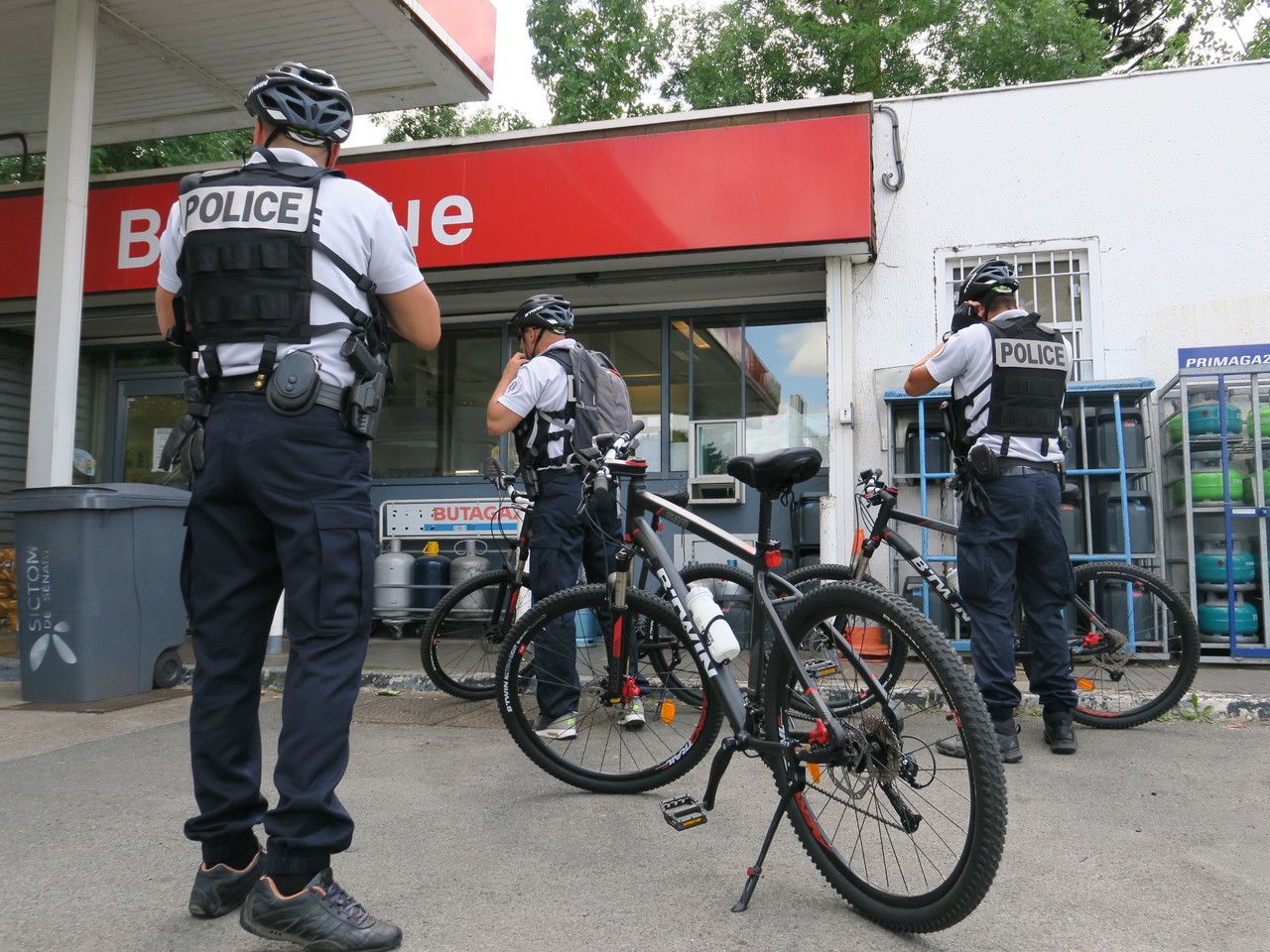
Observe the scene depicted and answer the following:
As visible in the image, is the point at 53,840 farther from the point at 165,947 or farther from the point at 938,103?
the point at 938,103

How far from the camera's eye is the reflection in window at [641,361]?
8.02 meters


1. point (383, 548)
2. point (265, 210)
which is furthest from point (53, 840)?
point (383, 548)

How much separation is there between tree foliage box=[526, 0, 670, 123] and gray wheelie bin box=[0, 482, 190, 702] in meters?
17.0

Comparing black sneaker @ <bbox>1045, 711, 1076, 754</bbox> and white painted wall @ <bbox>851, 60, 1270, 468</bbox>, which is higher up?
white painted wall @ <bbox>851, 60, 1270, 468</bbox>

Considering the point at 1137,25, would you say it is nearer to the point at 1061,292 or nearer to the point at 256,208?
the point at 1061,292

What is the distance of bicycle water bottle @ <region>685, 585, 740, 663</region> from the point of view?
2883 millimetres

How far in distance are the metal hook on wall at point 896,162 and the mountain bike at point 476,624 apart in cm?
387

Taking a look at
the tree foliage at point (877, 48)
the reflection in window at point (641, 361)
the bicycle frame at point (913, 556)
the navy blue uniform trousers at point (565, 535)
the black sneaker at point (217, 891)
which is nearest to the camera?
the black sneaker at point (217, 891)

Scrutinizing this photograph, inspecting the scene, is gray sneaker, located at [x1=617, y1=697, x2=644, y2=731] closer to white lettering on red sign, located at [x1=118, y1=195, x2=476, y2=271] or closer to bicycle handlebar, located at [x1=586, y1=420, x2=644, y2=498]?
bicycle handlebar, located at [x1=586, y1=420, x2=644, y2=498]

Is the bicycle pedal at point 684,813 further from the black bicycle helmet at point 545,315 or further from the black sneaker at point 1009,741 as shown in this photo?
the black bicycle helmet at point 545,315

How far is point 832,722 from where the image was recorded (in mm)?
2402

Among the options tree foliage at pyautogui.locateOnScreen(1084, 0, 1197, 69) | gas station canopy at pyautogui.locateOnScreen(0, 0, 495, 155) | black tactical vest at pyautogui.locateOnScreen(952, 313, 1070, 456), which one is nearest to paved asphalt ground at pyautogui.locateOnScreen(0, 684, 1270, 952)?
black tactical vest at pyautogui.locateOnScreen(952, 313, 1070, 456)

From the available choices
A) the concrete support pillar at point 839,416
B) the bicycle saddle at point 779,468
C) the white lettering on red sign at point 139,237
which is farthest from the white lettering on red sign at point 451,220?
the bicycle saddle at point 779,468

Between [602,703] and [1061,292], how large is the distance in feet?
16.9
